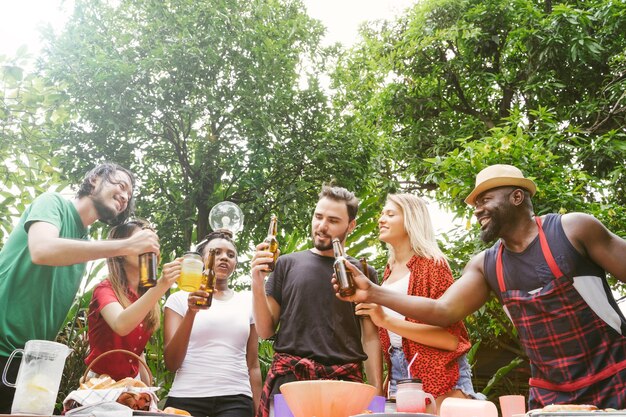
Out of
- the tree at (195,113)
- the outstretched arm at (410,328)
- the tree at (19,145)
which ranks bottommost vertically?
the outstretched arm at (410,328)

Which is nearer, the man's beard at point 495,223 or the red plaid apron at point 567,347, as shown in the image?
the red plaid apron at point 567,347

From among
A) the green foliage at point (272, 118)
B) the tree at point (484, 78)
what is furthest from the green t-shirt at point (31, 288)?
the tree at point (484, 78)

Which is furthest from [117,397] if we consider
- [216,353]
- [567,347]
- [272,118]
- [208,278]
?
[272,118]

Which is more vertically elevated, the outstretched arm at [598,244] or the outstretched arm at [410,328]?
the outstretched arm at [598,244]

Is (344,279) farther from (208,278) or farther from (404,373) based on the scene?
(404,373)

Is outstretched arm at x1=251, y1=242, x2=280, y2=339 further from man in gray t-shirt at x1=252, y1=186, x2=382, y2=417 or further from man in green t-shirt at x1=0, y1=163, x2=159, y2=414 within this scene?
man in green t-shirt at x1=0, y1=163, x2=159, y2=414

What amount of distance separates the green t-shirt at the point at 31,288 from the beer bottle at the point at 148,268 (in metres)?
0.38

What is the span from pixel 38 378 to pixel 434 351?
1.76 m

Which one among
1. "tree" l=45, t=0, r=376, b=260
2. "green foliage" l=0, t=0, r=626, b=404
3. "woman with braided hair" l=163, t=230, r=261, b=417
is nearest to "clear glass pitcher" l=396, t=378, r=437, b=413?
"woman with braided hair" l=163, t=230, r=261, b=417

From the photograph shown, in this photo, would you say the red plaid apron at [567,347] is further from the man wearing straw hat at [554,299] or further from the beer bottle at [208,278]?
the beer bottle at [208,278]

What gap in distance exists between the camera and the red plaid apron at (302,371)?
273 cm

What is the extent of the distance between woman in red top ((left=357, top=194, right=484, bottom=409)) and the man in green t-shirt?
1.23m

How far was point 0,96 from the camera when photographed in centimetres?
472

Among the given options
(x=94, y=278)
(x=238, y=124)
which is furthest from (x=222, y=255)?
(x=238, y=124)
